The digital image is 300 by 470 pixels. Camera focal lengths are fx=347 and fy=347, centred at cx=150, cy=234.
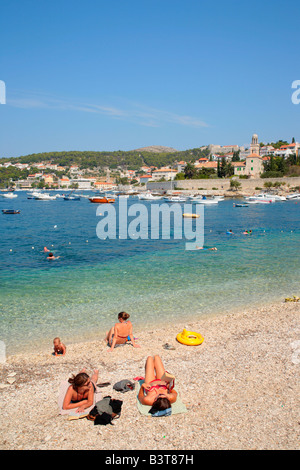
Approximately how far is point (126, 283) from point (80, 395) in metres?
7.98

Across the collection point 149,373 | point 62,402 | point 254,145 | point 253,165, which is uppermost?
point 254,145

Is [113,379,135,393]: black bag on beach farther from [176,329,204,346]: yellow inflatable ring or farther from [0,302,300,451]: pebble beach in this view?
[176,329,204,346]: yellow inflatable ring

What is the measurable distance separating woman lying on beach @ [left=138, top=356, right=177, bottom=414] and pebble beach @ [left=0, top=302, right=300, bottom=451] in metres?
0.17

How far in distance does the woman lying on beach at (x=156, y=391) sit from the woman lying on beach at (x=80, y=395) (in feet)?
2.37

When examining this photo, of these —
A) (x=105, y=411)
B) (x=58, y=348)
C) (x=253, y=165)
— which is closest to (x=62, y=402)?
(x=105, y=411)

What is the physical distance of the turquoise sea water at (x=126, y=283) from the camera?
9062mm

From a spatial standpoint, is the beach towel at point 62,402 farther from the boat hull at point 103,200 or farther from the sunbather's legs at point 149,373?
the boat hull at point 103,200

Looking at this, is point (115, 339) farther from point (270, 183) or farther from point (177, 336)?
point (270, 183)

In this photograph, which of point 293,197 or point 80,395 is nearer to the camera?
point 80,395

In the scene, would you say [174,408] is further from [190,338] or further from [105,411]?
[190,338]

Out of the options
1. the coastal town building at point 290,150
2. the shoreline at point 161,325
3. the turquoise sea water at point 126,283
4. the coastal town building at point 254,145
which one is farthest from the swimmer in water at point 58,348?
the coastal town building at point 290,150

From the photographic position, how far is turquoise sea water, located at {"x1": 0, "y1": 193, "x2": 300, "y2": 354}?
906 cm

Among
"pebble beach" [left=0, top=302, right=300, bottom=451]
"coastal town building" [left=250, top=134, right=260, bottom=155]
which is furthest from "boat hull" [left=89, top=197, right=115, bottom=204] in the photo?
"pebble beach" [left=0, top=302, right=300, bottom=451]

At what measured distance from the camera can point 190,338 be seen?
289 inches
